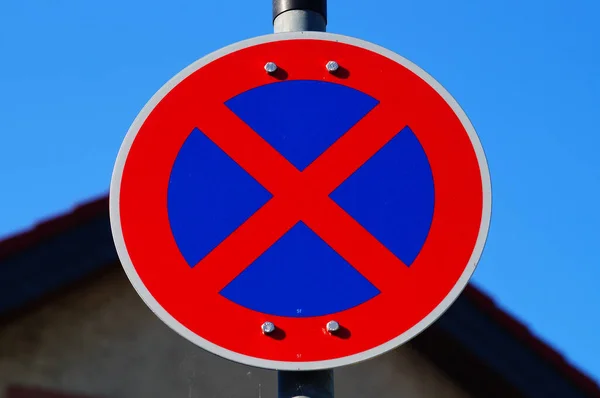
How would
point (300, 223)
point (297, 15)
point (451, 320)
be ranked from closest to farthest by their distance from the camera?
point (300, 223)
point (297, 15)
point (451, 320)

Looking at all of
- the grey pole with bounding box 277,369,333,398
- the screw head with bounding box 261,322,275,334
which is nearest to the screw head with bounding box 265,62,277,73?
the screw head with bounding box 261,322,275,334

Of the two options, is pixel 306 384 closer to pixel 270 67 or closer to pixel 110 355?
pixel 270 67

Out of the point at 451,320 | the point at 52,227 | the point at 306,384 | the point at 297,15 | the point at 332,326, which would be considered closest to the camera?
the point at 306,384

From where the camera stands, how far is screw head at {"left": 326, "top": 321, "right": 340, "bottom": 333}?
2254mm

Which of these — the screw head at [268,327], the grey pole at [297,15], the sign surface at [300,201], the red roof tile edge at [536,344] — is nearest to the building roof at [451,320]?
the red roof tile edge at [536,344]

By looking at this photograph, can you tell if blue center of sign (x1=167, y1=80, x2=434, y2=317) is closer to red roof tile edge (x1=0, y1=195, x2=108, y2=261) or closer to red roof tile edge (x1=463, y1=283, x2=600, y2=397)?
red roof tile edge (x1=0, y1=195, x2=108, y2=261)

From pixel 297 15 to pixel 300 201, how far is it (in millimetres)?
422

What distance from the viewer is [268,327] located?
2238mm

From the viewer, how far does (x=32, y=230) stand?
3930mm

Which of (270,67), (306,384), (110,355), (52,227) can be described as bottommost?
(306,384)

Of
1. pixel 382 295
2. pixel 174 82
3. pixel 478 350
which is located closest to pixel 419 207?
pixel 382 295

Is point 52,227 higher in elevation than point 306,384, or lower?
higher

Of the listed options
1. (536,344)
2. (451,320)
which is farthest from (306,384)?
(536,344)

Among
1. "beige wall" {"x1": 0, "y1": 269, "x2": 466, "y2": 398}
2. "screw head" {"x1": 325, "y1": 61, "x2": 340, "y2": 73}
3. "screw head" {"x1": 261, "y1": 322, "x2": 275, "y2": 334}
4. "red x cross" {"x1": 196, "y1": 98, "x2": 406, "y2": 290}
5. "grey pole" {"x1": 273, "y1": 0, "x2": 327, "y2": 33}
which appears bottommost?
"screw head" {"x1": 261, "y1": 322, "x2": 275, "y2": 334}
